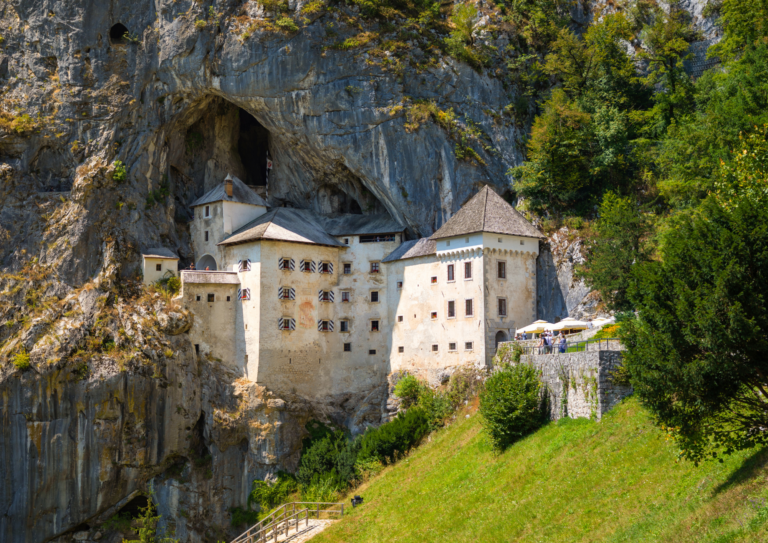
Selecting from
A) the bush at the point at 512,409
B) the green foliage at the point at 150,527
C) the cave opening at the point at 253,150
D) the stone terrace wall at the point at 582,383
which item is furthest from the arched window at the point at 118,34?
the stone terrace wall at the point at 582,383

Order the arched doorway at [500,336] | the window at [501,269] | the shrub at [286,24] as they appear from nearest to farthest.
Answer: the arched doorway at [500,336] < the window at [501,269] < the shrub at [286,24]

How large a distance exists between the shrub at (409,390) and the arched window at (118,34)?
123 feet

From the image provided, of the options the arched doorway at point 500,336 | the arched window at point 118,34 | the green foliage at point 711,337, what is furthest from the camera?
the arched window at point 118,34

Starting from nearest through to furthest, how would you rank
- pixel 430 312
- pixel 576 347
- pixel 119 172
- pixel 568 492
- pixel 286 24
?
1. pixel 568 492
2. pixel 576 347
3. pixel 430 312
4. pixel 286 24
5. pixel 119 172

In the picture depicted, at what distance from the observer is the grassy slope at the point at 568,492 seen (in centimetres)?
2669

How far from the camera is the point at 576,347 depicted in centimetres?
4562

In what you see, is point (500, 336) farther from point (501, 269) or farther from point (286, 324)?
point (286, 324)

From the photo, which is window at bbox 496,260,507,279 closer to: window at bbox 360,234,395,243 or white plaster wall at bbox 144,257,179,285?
window at bbox 360,234,395,243

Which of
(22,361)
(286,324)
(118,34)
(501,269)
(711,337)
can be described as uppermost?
(118,34)

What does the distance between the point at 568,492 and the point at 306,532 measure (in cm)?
1954

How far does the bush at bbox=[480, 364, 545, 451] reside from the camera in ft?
146

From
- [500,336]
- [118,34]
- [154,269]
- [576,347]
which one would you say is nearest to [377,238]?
[500,336]

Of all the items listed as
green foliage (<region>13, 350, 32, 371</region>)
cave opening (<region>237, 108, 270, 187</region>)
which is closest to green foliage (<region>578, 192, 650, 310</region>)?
cave opening (<region>237, 108, 270, 187</region>)

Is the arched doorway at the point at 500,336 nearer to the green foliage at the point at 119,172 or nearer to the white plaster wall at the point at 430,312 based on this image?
the white plaster wall at the point at 430,312
